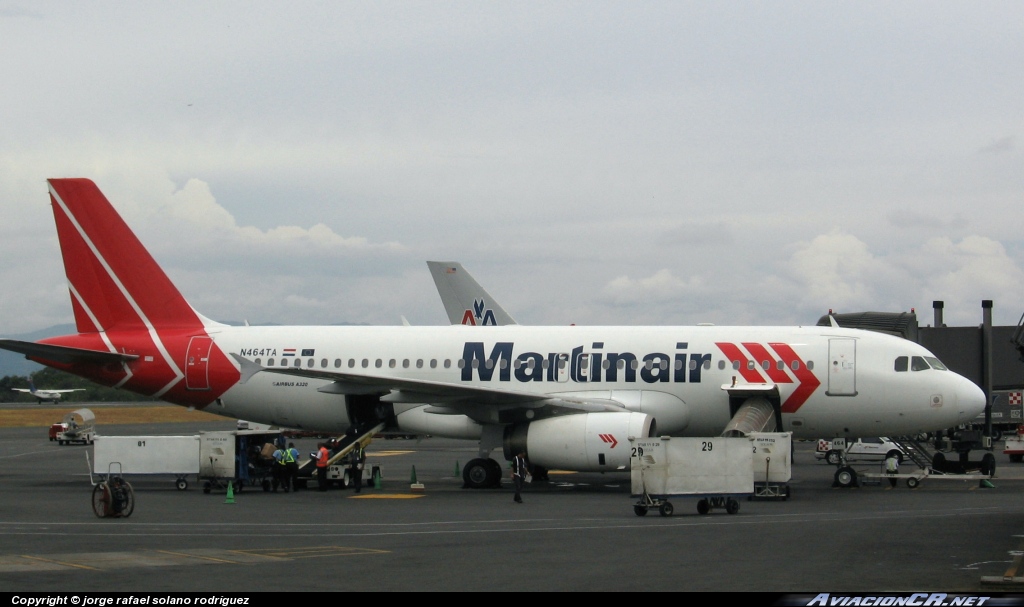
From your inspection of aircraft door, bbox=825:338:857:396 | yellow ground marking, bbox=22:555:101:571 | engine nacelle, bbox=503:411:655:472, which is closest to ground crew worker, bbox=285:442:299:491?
engine nacelle, bbox=503:411:655:472

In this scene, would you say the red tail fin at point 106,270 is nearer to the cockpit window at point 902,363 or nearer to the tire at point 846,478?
the tire at point 846,478

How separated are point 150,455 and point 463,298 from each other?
27.7 m

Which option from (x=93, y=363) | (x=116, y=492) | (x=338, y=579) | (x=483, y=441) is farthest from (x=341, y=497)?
(x=338, y=579)

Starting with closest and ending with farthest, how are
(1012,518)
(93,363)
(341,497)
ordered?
(1012,518)
(341,497)
(93,363)

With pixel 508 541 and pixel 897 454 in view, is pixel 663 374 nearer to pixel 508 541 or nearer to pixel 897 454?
pixel 897 454

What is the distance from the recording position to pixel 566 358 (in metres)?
36.3

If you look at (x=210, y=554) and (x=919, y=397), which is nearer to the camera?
(x=210, y=554)

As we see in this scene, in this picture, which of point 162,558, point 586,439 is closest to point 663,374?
point 586,439

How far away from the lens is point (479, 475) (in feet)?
116

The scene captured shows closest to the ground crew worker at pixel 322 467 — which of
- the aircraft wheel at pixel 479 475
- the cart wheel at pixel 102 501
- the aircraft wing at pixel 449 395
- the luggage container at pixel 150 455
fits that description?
the aircraft wing at pixel 449 395

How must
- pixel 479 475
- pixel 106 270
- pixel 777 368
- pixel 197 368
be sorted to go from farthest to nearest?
pixel 106 270, pixel 197 368, pixel 479 475, pixel 777 368
